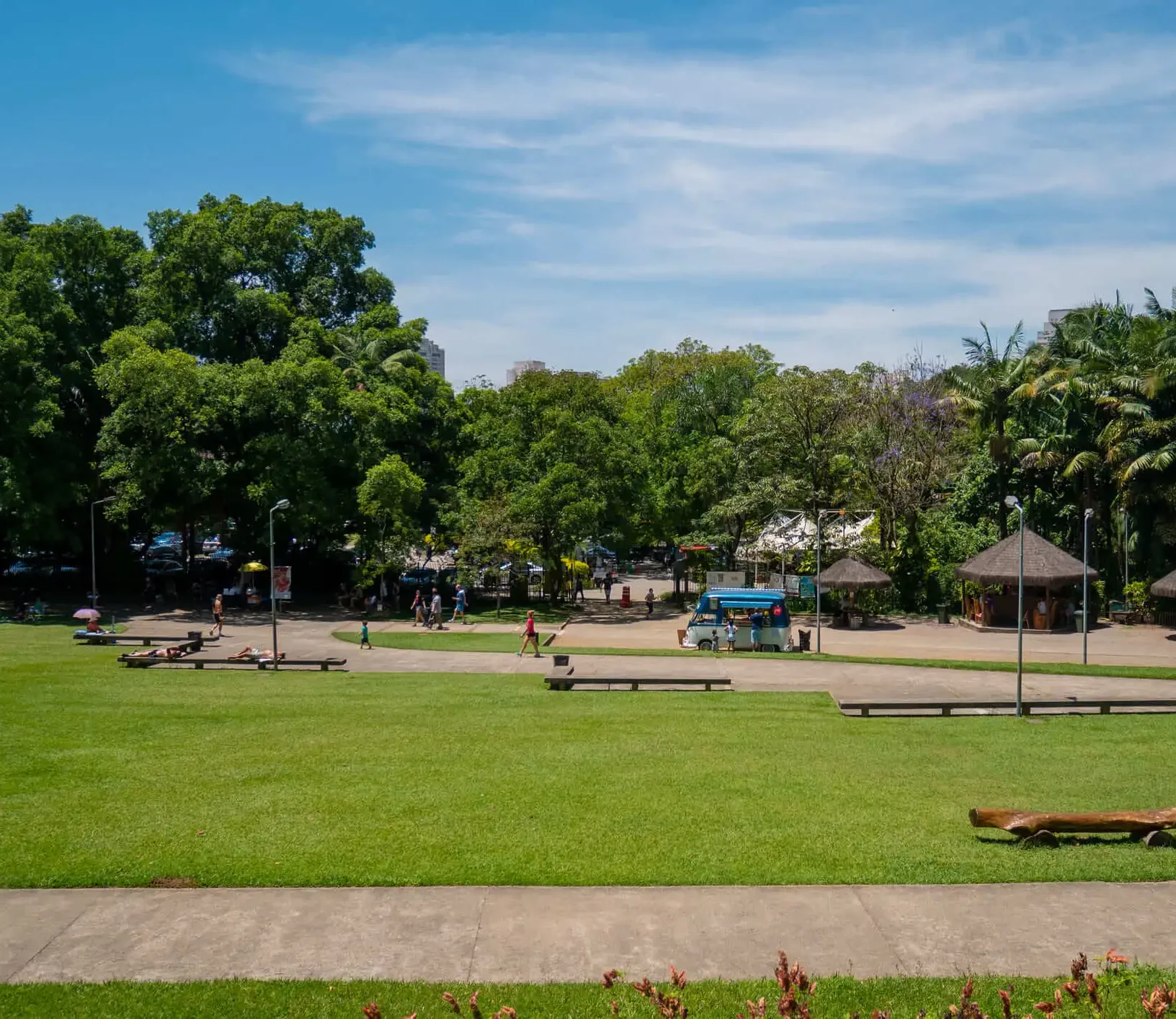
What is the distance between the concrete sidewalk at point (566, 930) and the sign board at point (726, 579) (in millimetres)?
31297

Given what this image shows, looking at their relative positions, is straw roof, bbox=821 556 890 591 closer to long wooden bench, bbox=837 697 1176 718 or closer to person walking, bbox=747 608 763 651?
person walking, bbox=747 608 763 651

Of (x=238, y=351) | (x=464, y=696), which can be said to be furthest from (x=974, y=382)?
(x=238, y=351)

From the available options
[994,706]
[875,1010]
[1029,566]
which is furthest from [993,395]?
[875,1010]

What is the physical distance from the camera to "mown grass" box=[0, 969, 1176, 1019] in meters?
7.81

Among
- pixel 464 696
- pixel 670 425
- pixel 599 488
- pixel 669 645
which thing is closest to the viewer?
pixel 464 696

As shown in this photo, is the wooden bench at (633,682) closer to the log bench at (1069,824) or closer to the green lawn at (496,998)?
the log bench at (1069,824)

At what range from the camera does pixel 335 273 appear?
169ft

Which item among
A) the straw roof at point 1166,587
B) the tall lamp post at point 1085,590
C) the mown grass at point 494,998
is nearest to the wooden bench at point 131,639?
the mown grass at point 494,998

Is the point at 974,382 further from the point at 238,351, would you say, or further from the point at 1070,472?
the point at 238,351

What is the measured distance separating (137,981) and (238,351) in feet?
143

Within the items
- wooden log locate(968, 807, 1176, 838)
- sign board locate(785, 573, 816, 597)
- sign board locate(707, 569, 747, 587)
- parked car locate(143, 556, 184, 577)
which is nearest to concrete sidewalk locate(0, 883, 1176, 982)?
wooden log locate(968, 807, 1176, 838)

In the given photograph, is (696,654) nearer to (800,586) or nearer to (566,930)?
(800,586)

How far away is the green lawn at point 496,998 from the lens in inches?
307

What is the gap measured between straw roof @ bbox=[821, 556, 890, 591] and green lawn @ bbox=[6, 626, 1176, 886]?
17.3 m
